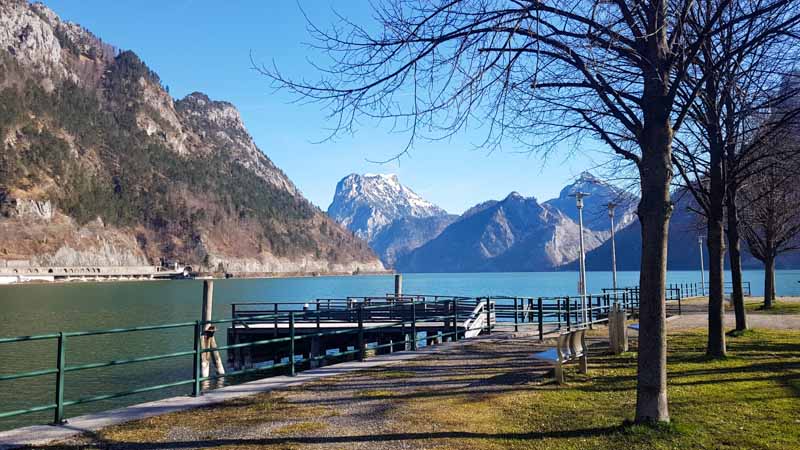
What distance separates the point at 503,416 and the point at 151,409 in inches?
197

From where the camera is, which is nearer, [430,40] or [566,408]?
[430,40]

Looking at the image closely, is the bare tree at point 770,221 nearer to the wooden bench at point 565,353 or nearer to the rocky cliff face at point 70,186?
the wooden bench at point 565,353

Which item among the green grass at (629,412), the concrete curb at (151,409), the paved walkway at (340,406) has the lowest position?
the concrete curb at (151,409)

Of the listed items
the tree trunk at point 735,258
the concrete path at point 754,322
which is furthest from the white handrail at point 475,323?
the tree trunk at point 735,258

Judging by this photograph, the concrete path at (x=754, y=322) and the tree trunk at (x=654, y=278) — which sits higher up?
the tree trunk at (x=654, y=278)

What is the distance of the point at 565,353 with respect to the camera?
1110cm

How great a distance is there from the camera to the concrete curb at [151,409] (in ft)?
24.8

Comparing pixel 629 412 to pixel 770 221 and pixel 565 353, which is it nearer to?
pixel 565 353

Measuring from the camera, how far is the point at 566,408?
879 cm

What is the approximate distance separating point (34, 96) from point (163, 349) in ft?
574

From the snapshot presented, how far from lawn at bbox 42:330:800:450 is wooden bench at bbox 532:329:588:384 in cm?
34

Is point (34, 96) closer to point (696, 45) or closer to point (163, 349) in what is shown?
point (163, 349)

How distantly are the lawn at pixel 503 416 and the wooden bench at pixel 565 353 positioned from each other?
34 cm

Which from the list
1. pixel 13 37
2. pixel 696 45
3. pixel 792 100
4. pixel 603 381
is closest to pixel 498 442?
pixel 603 381
